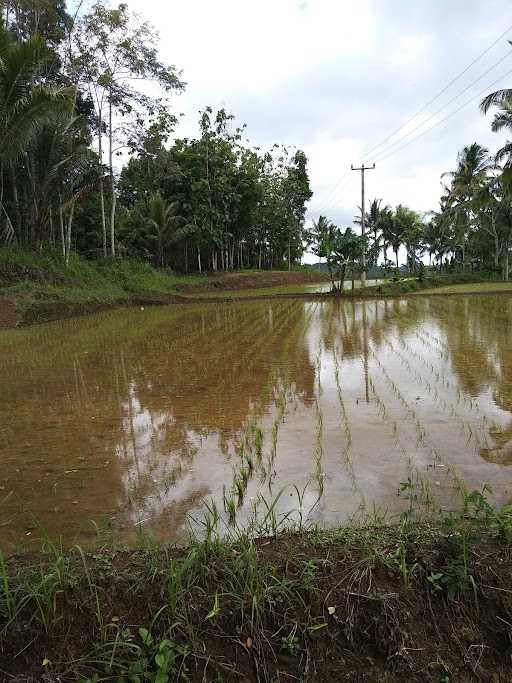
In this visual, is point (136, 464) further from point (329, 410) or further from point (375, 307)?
point (375, 307)

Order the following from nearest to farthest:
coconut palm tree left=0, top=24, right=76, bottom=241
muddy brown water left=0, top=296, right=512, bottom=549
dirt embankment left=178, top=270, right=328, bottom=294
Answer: muddy brown water left=0, top=296, right=512, bottom=549 → coconut palm tree left=0, top=24, right=76, bottom=241 → dirt embankment left=178, top=270, right=328, bottom=294

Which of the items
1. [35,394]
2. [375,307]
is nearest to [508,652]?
[35,394]

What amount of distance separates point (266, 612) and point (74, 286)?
17.3 meters

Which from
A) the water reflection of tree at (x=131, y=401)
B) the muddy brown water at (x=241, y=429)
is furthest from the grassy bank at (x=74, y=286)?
the muddy brown water at (x=241, y=429)

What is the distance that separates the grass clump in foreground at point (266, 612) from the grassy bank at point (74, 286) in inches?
492

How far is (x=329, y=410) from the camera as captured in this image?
16.2 ft

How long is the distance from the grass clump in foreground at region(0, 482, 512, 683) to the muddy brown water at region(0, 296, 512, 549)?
43 cm

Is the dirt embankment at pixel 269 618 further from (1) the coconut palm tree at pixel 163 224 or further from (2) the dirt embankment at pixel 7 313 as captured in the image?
(1) the coconut palm tree at pixel 163 224

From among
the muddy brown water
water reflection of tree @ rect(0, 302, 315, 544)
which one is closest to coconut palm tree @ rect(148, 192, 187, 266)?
water reflection of tree @ rect(0, 302, 315, 544)

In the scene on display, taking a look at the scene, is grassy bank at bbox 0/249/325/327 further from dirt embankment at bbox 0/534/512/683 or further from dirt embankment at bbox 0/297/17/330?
dirt embankment at bbox 0/534/512/683

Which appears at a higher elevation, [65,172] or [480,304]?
[65,172]

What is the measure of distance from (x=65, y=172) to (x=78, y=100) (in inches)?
162

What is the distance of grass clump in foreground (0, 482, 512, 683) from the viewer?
1.85m

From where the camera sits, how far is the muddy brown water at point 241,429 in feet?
9.70
